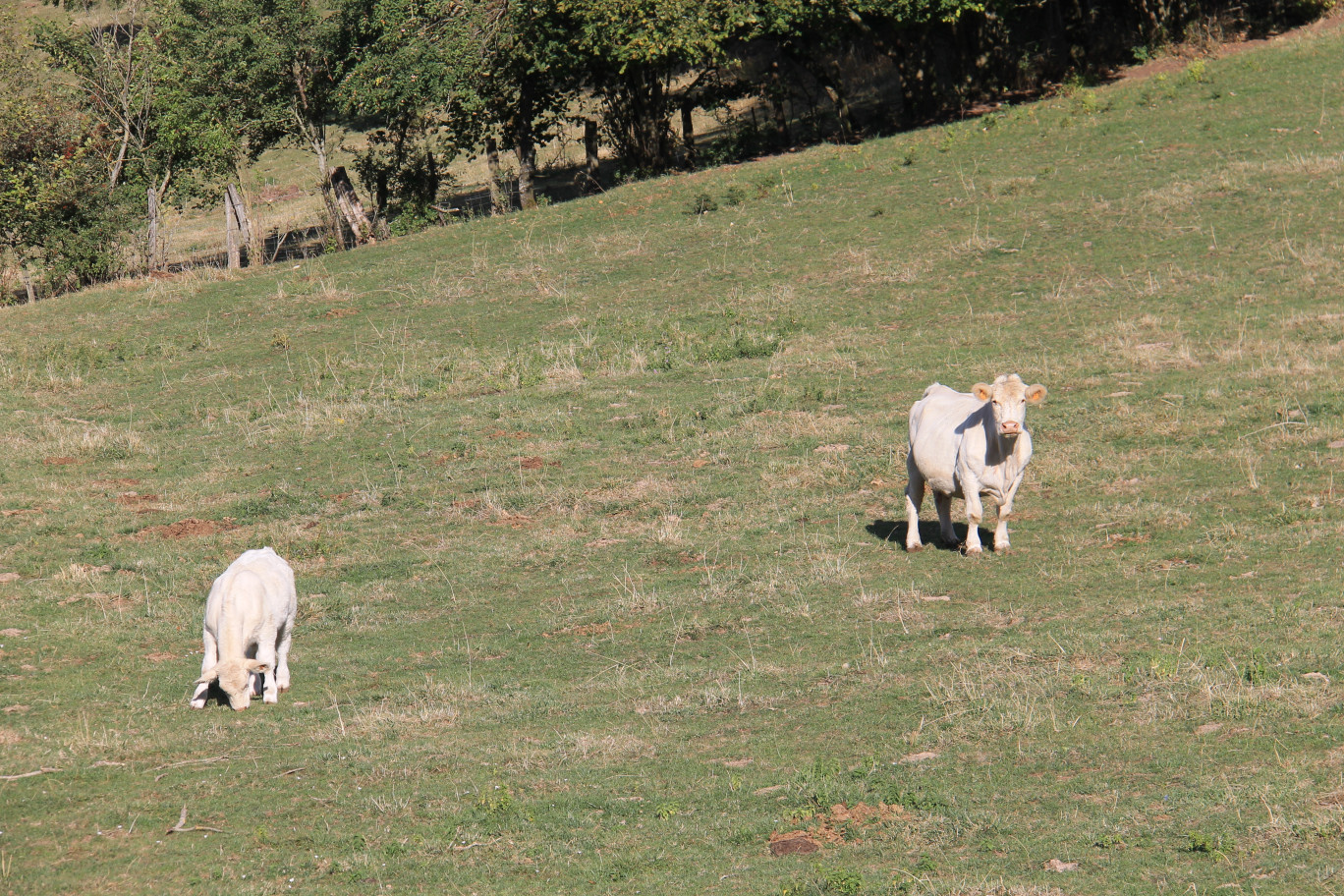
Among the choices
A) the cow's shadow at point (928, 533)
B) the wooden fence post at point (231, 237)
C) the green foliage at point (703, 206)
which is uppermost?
the wooden fence post at point (231, 237)

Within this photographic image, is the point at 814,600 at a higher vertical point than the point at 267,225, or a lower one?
lower

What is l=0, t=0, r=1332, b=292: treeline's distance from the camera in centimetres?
3519

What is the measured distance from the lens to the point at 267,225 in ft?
155

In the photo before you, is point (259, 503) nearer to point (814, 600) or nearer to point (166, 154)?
point (814, 600)

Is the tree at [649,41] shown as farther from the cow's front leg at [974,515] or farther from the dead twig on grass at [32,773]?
the dead twig on grass at [32,773]

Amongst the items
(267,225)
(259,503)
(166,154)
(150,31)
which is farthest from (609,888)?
(267,225)

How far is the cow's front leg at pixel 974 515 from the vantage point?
14.5 meters

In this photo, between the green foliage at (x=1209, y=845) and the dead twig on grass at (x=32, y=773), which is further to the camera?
the dead twig on grass at (x=32, y=773)

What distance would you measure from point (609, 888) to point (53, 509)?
13.0 metres

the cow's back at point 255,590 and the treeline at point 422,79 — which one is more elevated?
the treeline at point 422,79

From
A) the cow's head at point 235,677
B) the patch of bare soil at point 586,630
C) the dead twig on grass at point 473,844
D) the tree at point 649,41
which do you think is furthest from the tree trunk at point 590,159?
the dead twig on grass at point 473,844

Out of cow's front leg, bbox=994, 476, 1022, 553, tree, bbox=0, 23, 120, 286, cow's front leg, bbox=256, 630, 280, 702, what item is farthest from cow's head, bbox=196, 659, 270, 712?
tree, bbox=0, 23, 120, 286

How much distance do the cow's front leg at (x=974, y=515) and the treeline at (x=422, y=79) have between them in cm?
2246

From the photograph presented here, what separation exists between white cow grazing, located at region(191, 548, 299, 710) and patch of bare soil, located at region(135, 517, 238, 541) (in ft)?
19.8
